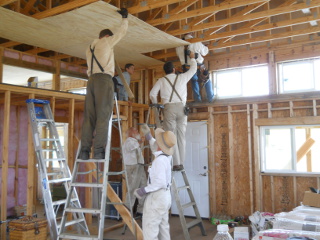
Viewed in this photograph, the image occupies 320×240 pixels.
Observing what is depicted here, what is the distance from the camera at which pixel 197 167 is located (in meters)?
8.25

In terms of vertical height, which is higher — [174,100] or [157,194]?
[174,100]

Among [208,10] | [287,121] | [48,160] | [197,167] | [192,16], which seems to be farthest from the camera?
[197,167]

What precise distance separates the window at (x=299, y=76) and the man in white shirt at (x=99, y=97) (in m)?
4.55

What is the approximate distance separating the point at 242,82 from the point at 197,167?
2.42m

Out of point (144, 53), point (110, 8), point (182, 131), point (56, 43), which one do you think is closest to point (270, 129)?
point (182, 131)

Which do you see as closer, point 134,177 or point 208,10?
point 208,10

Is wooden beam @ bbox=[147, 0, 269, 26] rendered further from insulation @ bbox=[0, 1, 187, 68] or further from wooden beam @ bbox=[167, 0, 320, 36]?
wooden beam @ bbox=[167, 0, 320, 36]

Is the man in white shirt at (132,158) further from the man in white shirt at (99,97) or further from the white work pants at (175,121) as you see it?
the man in white shirt at (99,97)

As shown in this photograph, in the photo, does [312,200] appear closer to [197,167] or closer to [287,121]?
[287,121]

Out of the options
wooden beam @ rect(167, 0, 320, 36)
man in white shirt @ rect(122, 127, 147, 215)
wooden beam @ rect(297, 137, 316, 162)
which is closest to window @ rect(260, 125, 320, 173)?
wooden beam @ rect(297, 137, 316, 162)

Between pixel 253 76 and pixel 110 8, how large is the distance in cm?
425

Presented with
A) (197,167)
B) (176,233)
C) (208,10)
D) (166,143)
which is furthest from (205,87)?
(166,143)

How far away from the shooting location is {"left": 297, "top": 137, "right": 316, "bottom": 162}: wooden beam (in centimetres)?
869

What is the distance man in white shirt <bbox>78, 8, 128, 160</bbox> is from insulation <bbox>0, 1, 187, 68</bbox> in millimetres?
911
